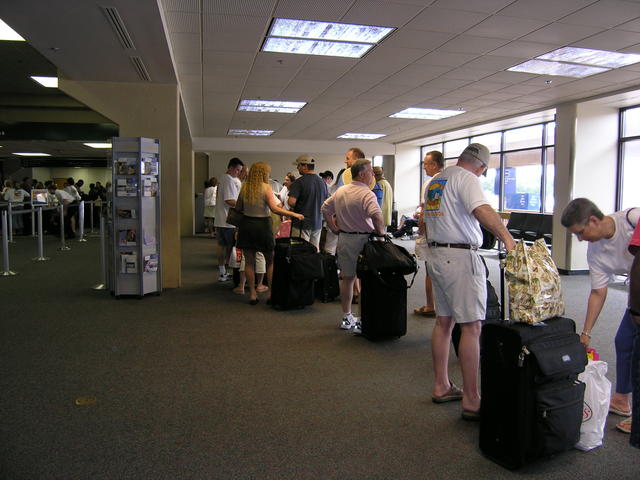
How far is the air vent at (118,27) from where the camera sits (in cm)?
424

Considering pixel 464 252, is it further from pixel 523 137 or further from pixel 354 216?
pixel 523 137

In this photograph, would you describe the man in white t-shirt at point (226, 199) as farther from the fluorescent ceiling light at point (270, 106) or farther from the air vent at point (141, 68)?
the fluorescent ceiling light at point (270, 106)

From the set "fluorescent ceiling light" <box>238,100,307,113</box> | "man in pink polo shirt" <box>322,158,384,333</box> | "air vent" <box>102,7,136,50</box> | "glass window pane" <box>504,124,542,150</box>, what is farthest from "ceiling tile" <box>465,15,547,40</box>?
"glass window pane" <box>504,124,542,150</box>

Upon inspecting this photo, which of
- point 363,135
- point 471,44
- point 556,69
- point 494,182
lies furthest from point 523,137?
point 471,44

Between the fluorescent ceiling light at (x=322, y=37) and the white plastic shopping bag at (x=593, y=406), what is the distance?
3870 mm

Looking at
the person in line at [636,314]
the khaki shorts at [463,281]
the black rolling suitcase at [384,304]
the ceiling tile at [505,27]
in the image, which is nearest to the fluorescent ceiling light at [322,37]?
the ceiling tile at [505,27]

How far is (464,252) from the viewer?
2834 millimetres

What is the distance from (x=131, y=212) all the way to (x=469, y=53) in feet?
14.2

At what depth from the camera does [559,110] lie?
9008mm

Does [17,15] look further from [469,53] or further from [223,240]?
[469,53]

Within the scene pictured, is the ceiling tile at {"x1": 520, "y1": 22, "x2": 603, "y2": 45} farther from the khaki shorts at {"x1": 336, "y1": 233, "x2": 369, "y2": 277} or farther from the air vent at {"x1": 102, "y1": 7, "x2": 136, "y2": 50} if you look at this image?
the air vent at {"x1": 102, "y1": 7, "x2": 136, "y2": 50}

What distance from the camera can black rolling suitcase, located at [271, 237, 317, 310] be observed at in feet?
17.4

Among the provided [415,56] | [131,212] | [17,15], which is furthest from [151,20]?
[415,56]

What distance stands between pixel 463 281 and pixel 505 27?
3.38 meters
